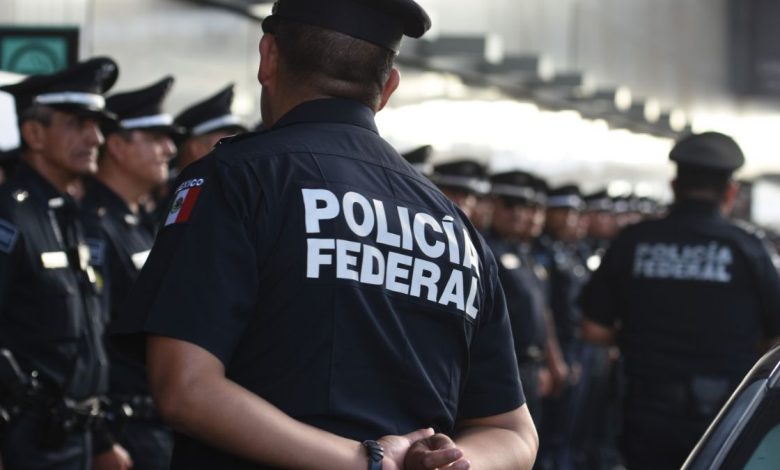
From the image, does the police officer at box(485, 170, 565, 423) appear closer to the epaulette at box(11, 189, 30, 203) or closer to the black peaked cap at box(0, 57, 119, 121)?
the black peaked cap at box(0, 57, 119, 121)

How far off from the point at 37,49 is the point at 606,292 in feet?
8.72

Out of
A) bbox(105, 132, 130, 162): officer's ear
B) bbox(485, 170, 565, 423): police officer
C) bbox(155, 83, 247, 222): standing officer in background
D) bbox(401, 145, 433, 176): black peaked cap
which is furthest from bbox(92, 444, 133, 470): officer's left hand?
bbox(485, 170, 565, 423): police officer

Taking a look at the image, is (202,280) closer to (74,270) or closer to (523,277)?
(74,270)

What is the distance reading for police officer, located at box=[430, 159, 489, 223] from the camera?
816 centimetres

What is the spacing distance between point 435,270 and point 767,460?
76 cm

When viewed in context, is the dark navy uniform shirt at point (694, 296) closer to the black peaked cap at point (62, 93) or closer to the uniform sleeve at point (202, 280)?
the black peaked cap at point (62, 93)

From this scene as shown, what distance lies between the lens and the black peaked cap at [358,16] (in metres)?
2.39

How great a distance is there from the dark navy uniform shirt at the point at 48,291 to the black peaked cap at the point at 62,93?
0.98 feet

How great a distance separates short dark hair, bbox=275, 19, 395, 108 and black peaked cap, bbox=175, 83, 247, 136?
417 cm

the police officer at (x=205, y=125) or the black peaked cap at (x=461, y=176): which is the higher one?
the police officer at (x=205, y=125)

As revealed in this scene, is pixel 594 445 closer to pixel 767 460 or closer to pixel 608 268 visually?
pixel 608 268

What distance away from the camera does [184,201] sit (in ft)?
7.52

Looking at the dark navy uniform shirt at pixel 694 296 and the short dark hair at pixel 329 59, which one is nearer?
the short dark hair at pixel 329 59

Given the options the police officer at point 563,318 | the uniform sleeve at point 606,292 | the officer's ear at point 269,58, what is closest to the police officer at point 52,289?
the uniform sleeve at point 606,292
